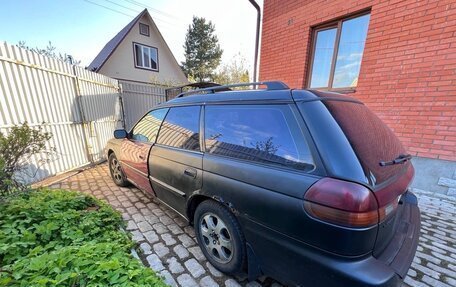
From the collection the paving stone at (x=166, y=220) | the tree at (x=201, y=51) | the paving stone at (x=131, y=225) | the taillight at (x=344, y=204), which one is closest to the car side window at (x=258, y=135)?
the taillight at (x=344, y=204)

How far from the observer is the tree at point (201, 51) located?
2653 centimetres

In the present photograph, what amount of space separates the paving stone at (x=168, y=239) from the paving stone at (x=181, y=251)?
11 centimetres

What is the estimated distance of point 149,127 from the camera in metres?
3.27

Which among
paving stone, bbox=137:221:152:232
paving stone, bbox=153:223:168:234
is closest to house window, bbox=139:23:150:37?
paving stone, bbox=137:221:152:232

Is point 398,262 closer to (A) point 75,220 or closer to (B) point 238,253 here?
(B) point 238,253

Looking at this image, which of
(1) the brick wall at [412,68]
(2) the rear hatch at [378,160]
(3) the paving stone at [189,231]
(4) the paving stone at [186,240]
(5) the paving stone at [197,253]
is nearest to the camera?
(2) the rear hatch at [378,160]

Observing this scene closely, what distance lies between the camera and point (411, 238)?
1.65 meters

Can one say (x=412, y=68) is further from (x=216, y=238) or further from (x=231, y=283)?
(x=231, y=283)

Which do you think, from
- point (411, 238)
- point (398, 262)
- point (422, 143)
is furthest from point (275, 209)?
point (422, 143)

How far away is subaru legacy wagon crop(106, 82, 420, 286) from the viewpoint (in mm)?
1244

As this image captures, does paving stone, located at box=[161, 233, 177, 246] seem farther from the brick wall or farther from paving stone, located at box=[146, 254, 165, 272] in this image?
the brick wall

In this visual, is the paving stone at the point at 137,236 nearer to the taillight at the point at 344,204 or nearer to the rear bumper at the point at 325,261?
the rear bumper at the point at 325,261

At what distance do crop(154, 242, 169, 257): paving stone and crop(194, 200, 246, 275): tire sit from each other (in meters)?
0.44

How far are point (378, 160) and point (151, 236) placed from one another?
101 inches
